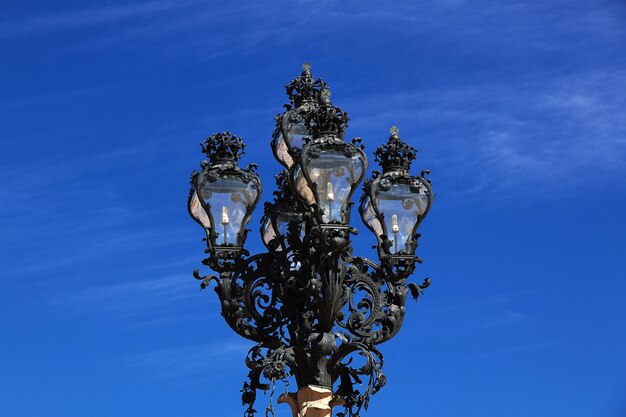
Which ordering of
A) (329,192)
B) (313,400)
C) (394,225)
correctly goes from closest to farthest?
1. (329,192)
2. (313,400)
3. (394,225)

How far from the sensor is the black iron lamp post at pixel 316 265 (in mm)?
16688

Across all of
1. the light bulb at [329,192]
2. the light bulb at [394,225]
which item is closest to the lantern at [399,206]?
the light bulb at [394,225]

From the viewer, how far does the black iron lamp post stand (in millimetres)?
16688

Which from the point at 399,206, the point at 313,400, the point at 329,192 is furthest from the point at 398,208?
the point at 313,400

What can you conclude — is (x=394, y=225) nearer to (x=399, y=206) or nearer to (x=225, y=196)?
(x=399, y=206)

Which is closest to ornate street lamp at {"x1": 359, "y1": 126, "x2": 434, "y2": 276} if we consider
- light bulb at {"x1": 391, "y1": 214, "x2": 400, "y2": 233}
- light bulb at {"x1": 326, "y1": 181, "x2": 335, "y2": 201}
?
light bulb at {"x1": 391, "y1": 214, "x2": 400, "y2": 233}

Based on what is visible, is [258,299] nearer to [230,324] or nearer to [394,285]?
[230,324]

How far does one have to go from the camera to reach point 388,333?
1725 centimetres

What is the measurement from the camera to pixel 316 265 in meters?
16.8

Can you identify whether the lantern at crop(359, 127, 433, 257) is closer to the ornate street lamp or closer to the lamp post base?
the ornate street lamp

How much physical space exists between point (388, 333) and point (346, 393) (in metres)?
0.78

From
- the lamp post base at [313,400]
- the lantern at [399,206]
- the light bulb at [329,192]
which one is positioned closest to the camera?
the light bulb at [329,192]

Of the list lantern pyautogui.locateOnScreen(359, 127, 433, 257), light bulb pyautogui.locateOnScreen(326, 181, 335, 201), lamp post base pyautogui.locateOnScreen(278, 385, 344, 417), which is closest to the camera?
light bulb pyautogui.locateOnScreen(326, 181, 335, 201)

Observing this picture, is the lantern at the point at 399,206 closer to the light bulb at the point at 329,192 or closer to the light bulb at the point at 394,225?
the light bulb at the point at 394,225
